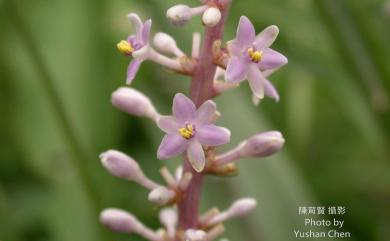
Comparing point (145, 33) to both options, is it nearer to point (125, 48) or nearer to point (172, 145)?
point (125, 48)

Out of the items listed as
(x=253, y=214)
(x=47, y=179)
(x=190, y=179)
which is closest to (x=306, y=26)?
(x=253, y=214)

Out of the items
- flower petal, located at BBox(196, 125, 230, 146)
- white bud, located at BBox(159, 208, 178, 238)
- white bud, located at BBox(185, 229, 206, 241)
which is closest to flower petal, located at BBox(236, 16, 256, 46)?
flower petal, located at BBox(196, 125, 230, 146)

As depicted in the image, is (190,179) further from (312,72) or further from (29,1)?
(29,1)

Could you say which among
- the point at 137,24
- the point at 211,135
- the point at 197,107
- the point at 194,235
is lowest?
the point at 194,235

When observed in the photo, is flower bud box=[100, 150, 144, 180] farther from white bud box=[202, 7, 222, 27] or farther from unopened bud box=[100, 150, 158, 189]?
white bud box=[202, 7, 222, 27]

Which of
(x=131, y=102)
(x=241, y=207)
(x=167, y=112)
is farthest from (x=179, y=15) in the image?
(x=167, y=112)
